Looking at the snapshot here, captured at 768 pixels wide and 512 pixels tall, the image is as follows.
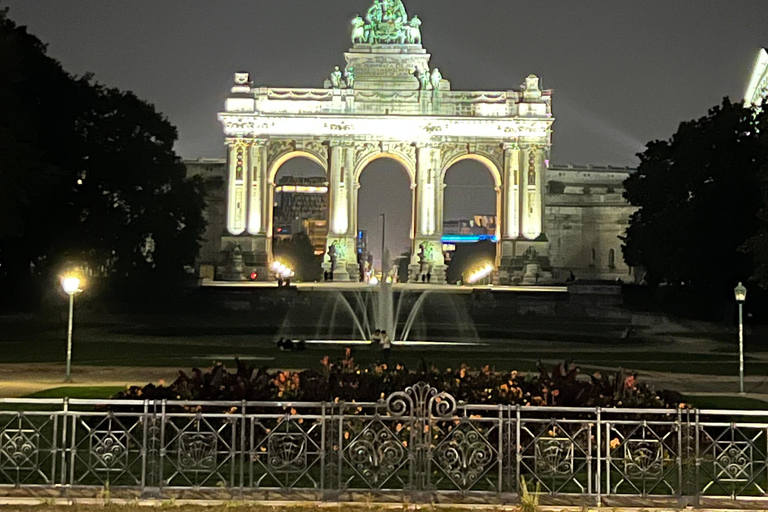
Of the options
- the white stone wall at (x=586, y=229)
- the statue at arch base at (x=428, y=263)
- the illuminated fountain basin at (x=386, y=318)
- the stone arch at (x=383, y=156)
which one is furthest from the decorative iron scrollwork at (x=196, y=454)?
the white stone wall at (x=586, y=229)

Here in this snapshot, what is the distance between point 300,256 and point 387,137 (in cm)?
2788

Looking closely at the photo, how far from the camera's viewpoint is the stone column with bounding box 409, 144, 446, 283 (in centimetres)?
9144

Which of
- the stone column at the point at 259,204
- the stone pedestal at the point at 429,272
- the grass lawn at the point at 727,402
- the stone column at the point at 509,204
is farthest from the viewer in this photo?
the stone column at the point at 509,204

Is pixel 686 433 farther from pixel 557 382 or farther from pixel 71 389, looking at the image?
pixel 71 389

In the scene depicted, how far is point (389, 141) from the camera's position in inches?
3639

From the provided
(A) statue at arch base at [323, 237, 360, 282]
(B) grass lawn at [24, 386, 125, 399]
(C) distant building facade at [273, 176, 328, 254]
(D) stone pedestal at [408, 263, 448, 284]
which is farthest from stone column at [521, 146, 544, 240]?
(B) grass lawn at [24, 386, 125, 399]

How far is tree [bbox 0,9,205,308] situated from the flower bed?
26.0 m

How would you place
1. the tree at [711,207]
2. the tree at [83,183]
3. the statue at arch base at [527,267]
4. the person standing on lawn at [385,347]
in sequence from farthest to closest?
the statue at arch base at [527,267]
the tree at [711,207]
the tree at [83,183]
the person standing on lawn at [385,347]

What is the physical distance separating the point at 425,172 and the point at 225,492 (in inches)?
3216

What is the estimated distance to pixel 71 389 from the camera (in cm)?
2208

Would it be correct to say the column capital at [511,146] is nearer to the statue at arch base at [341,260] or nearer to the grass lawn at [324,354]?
the statue at arch base at [341,260]

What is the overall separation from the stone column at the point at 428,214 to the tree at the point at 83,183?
92.0ft

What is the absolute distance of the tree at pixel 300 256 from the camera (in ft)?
368

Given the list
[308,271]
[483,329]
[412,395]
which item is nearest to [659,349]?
[483,329]
